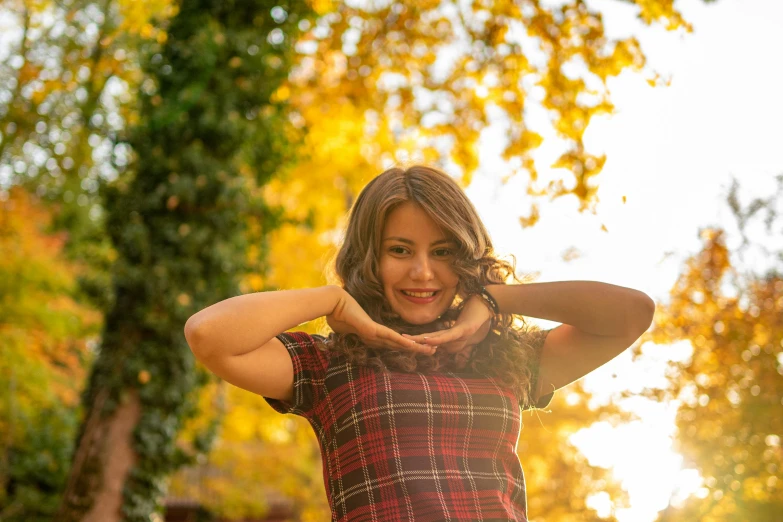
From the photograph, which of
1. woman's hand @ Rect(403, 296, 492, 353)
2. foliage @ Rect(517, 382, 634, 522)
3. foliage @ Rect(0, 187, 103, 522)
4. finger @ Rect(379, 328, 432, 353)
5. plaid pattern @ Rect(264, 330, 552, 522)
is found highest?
foliage @ Rect(0, 187, 103, 522)

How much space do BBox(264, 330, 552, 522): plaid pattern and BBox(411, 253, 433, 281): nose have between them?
275mm

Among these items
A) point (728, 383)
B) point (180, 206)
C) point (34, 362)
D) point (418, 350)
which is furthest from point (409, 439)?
point (34, 362)

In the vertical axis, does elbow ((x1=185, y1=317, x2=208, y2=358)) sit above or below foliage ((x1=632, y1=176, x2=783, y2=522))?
below

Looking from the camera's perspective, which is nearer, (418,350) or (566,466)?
(418,350)

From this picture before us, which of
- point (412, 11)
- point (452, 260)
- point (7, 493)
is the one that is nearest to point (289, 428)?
point (7, 493)

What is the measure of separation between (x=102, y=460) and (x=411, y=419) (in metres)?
5.01

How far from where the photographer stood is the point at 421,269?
2.08 meters

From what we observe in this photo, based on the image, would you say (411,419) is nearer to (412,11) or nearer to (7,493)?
(412,11)

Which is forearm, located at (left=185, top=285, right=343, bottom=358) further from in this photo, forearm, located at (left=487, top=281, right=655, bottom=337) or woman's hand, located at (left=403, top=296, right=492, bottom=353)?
forearm, located at (left=487, top=281, right=655, bottom=337)

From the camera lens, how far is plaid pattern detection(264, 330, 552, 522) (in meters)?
1.82

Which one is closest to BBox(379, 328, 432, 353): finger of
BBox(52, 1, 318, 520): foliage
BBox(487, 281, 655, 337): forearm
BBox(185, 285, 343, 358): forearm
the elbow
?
BBox(185, 285, 343, 358): forearm

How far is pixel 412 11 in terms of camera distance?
217 inches

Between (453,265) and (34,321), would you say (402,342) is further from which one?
(34,321)

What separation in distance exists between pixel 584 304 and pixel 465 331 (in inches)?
14.8
